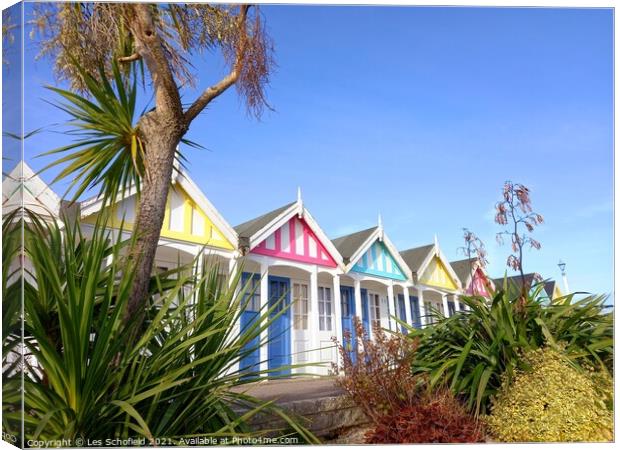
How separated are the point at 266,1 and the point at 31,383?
3.39 m

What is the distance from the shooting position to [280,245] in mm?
9438

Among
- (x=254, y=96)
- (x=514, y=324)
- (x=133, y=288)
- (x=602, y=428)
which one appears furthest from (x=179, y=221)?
(x=602, y=428)

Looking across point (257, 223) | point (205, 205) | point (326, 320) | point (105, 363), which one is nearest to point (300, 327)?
point (326, 320)

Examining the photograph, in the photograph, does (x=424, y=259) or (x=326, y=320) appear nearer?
(x=326, y=320)

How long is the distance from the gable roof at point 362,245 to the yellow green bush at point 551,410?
20.7 ft

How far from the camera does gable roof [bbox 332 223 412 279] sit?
10.5 metres

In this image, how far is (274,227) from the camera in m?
9.17

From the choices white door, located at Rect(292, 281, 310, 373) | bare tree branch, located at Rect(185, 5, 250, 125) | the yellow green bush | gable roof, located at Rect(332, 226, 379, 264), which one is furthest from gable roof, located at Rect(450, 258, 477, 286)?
bare tree branch, located at Rect(185, 5, 250, 125)

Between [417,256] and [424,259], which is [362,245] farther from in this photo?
[417,256]

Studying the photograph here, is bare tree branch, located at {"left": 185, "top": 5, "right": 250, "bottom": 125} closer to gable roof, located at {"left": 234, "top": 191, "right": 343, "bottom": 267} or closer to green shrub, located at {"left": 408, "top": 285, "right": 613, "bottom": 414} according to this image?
green shrub, located at {"left": 408, "top": 285, "right": 613, "bottom": 414}

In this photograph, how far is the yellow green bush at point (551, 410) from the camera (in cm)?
382

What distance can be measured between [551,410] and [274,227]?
6.06 metres

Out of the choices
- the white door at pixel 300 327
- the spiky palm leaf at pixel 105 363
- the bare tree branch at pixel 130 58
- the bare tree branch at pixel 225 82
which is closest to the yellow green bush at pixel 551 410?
the spiky palm leaf at pixel 105 363

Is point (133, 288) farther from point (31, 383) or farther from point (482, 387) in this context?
point (482, 387)
